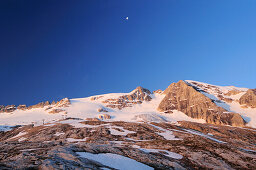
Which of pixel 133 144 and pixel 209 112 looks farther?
pixel 209 112

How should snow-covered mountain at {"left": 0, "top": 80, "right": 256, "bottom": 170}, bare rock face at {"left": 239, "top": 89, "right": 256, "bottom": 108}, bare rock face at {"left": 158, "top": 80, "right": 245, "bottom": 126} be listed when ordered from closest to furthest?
snow-covered mountain at {"left": 0, "top": 80, "right": 256, "bottom": 170} → bare rock face at {"left": 158, "top": 80, "right": 245, "bottom": 126} → bare rock face at {"left": 239, "top": 89, "right": 256, "bottom": 108}

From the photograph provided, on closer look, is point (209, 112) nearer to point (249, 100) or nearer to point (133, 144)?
point (249, 100)

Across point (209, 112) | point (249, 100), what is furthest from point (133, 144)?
point (249, 100)

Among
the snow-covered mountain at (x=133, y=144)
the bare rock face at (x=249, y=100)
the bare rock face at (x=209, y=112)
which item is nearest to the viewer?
the snow-covered mountain at (x=133, y=144)

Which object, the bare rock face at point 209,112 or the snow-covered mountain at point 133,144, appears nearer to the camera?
the snow-covered mountain at point 133,144

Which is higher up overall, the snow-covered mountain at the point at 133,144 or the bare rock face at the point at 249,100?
the bare rock face at the point at 249,100

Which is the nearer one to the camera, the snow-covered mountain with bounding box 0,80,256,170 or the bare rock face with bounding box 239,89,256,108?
the snow-covered mountain with bounding box 0,80,256,170

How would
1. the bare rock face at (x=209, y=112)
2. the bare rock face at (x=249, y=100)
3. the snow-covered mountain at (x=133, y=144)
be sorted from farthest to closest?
the bare rock face at (x=249, y=100), the bare rock face at (x=209, y=112), the snow-covered mountain at (x=133, y=144)

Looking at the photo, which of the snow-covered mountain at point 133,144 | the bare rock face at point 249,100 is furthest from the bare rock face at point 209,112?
the bare rock face at point 249,100

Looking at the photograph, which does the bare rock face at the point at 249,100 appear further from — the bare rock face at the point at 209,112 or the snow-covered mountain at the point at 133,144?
the bare rock face at the point at 209,112

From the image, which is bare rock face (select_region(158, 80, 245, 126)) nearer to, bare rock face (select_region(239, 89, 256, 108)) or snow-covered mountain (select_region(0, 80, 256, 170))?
snow-covered mountain (select_region(0, 80, 256, 170))

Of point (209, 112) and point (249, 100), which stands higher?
point (249, 100)

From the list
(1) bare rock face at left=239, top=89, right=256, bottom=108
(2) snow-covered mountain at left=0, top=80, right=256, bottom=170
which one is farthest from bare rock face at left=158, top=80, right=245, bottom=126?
(1) bare rock face at left=239, top=89, right=256, bottom=108

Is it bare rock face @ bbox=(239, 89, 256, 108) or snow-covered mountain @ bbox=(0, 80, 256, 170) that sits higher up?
bare rock face @ bbox=(239, 89, 256, 108)
